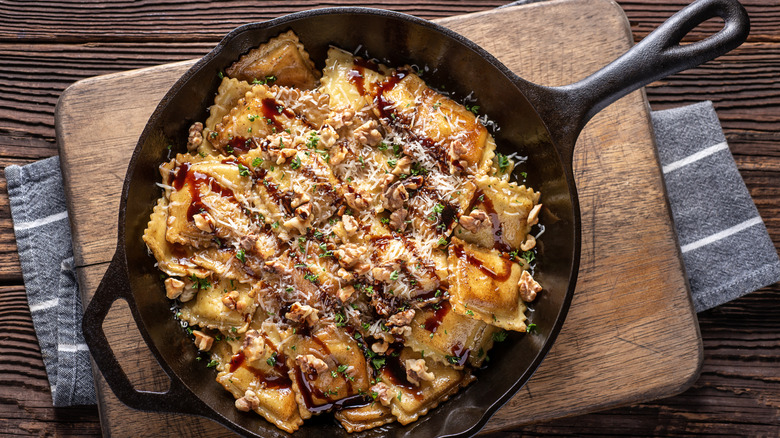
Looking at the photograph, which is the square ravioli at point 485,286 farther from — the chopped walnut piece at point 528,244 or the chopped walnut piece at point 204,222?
the chopped walnut piece at point 204,222

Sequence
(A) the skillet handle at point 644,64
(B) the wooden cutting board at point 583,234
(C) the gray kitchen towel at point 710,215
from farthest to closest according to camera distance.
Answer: (C) the gray kitchen towel at point 710,215, (B) the wooden cutting board at point 583,234, (A) the skillet handle at point 644,64

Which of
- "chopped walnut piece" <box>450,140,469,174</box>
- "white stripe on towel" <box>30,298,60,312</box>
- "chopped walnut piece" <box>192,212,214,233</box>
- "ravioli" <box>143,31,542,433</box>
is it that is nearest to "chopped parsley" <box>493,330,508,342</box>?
"ravioli" <box>143,31,542,433</box>

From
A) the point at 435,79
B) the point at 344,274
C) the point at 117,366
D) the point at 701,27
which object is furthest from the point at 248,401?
the point at 701,27

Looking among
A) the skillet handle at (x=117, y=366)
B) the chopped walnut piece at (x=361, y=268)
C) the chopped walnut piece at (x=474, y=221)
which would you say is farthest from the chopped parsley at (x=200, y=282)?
the chopped walnut piece at (x=474, y=221)

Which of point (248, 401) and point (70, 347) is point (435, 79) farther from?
point (70, 347)

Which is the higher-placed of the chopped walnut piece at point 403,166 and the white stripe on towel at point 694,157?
the chopped walnut piece at point 403,166

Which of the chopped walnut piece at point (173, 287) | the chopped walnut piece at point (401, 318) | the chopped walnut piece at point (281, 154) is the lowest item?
the chopped walnut piece at point (401, 318)
